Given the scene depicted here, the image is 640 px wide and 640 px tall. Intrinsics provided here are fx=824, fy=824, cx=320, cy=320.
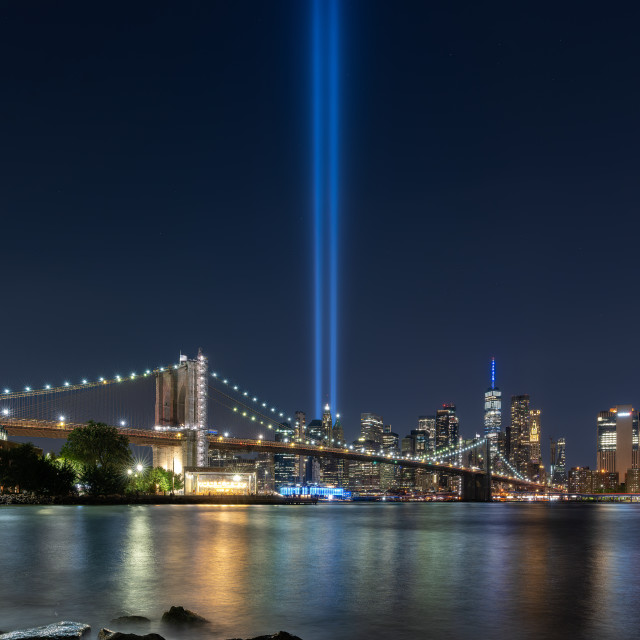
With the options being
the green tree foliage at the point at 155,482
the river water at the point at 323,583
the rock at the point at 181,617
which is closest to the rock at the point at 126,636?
the river water at the point at 323,583

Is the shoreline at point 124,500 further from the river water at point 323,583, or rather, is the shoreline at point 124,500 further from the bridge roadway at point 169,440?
the river water at point 323,583

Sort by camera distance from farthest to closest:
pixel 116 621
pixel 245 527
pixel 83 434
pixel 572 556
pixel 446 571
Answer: pixel 83 434, pixel 245 527, pixel 572 556, pixel 446 571, pixel 116 621

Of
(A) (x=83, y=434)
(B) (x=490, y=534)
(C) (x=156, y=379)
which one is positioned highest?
(C) (x=156, y=379)

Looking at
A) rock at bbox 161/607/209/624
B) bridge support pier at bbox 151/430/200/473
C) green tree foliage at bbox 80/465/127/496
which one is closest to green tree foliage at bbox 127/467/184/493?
bridge support pier at bbox 151/430/200/473

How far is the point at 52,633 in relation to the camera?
15.5 metres

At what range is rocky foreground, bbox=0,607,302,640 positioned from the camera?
49.5 feet

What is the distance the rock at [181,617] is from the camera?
18.9 metres

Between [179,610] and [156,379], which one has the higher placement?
[156,379]

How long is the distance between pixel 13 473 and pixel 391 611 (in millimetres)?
68971

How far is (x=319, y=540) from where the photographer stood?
47.3 meters

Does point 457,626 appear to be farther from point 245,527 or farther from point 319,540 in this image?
point 245,527

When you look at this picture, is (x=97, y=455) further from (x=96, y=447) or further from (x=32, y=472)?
(x=32, y=472)

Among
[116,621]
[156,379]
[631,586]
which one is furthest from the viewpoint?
[156,379]

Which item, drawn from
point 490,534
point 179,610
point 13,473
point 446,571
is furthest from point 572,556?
point 13,473
